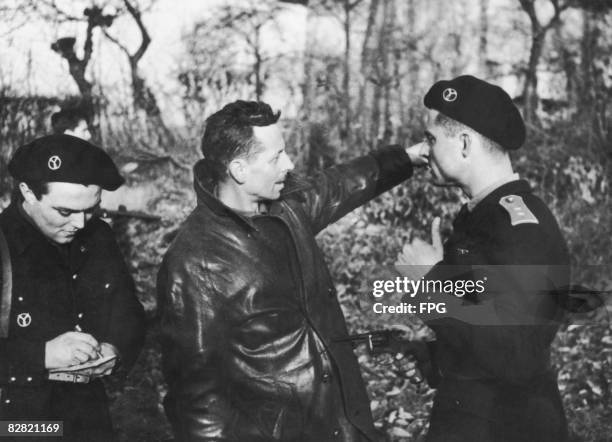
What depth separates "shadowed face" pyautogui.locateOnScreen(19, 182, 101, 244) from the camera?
102 inches

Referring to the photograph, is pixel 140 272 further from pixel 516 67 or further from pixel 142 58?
pixel 516 67

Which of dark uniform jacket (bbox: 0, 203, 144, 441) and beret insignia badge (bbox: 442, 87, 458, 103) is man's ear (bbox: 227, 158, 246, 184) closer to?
dark uniform jacket (bbox: 0, 203, 144, 441)

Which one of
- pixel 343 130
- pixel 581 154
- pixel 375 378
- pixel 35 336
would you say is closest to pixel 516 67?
pixel 581 154

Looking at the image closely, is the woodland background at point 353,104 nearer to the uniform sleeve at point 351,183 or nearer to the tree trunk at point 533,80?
the tree trunk at point 533,80

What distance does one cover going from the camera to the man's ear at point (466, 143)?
2.58 metres

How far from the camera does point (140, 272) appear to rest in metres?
3.96

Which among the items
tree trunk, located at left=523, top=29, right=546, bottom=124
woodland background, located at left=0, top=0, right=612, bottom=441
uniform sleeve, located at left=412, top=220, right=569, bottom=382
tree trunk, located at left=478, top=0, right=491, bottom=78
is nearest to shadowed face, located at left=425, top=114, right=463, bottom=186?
uniform sleeve, located at left=412, top=220, right=569, bottom=382

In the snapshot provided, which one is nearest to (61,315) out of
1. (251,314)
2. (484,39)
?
(251,314)

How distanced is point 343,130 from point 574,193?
1057mm

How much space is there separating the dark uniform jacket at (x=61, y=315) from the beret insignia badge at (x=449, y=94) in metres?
0.99

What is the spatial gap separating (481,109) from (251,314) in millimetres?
792

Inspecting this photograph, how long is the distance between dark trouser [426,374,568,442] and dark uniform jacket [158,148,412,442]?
24 cm

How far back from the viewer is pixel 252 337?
8.30ft

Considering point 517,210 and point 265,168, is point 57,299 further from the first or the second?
point 517,210
